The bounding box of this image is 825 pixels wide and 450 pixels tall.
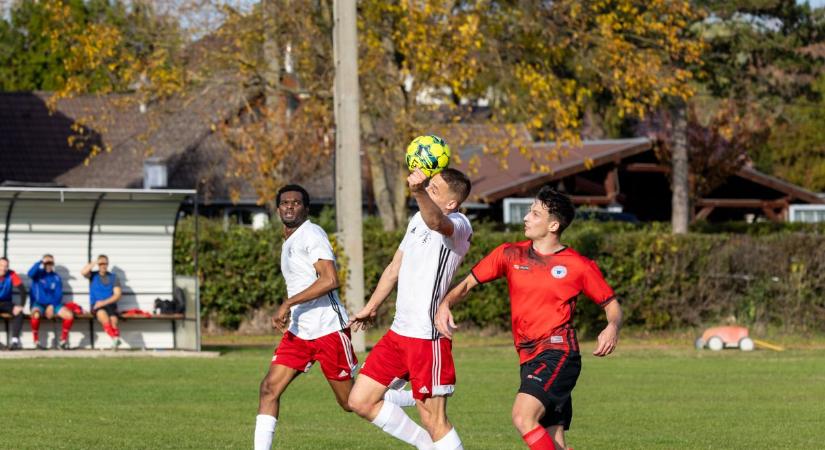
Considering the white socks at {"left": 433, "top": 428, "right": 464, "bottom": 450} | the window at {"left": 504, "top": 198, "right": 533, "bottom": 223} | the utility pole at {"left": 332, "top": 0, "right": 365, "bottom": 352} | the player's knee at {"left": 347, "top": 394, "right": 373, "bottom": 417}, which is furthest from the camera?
the window at {"left": 504, "top": 198, "right": 533, "bottom": 223}

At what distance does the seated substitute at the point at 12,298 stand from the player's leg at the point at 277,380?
13.3 meters

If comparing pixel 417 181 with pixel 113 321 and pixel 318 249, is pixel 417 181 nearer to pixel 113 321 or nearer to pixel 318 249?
pixel 318 249

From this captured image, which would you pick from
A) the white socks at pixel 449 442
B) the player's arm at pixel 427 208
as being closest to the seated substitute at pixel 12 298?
the white socks at pixel 449 442

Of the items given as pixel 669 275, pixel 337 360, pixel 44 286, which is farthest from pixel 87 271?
pixel 337 360

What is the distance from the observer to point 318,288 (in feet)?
33.2

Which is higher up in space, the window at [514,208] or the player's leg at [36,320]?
the window at [514,208]

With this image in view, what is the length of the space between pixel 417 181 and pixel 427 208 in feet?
1.04

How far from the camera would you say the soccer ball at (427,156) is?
8711mm

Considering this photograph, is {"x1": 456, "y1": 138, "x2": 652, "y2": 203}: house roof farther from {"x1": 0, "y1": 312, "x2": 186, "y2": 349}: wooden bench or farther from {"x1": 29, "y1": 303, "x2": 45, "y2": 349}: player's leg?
{"x1": 29, "y1": 303, "x2": 45, "y2": 349}: player's leg

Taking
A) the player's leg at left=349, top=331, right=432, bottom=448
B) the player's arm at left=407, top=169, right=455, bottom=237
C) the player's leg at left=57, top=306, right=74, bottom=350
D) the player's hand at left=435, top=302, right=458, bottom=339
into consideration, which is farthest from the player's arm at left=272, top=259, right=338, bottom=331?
the player's leg at left=57, top=306, right=74, bottom=350

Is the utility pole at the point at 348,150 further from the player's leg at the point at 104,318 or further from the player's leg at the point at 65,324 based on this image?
the player's leg at the point at 65,324

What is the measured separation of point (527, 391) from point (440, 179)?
59.0 inches

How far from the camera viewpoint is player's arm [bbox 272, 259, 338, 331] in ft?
32.8

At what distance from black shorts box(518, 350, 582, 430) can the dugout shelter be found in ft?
50.1
